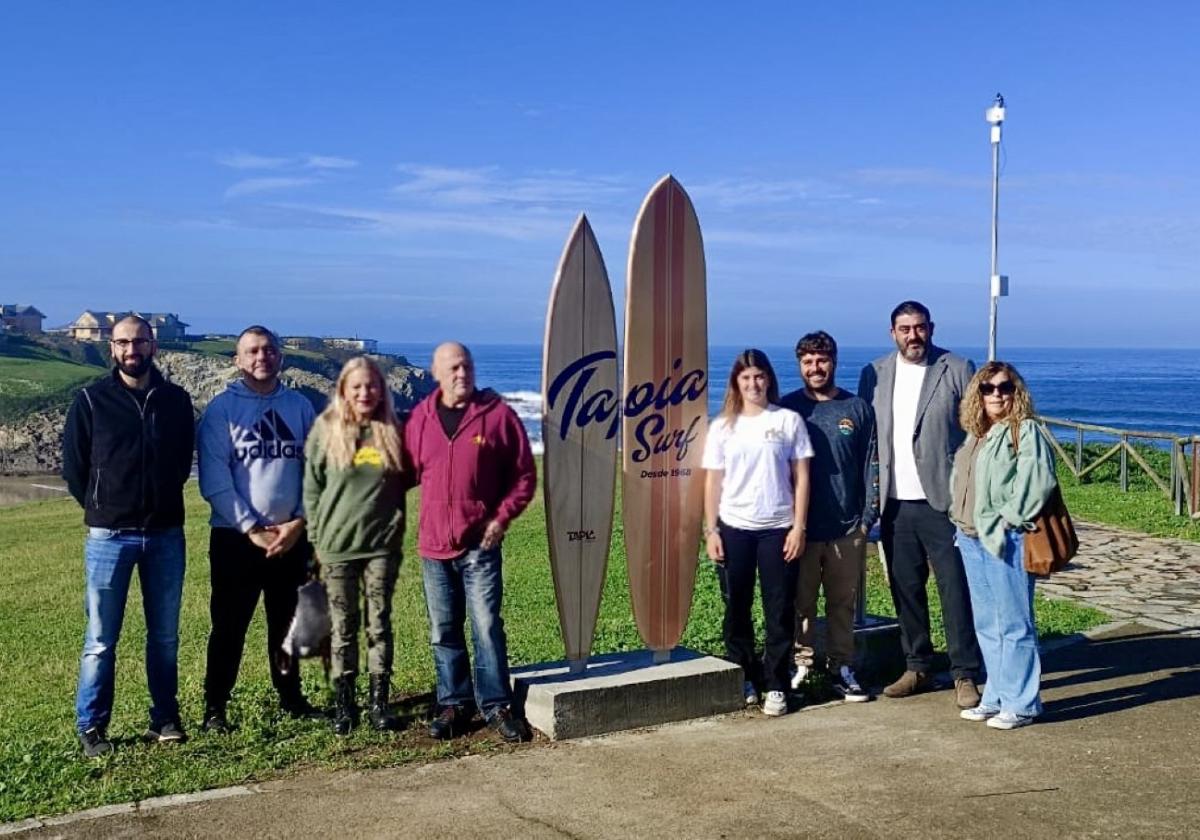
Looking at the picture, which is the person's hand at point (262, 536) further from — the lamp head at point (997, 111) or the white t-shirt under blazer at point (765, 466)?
the lamp head at point (997, 111)

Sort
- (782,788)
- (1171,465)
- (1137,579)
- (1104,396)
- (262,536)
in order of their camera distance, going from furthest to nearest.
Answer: (1104,396) → (1171,465) → (1137,579) → (262,536) → (782,788)

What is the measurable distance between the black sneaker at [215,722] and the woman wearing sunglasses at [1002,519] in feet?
10.8

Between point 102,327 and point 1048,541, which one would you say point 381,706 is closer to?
point 1048,541

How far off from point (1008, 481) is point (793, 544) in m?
0.98

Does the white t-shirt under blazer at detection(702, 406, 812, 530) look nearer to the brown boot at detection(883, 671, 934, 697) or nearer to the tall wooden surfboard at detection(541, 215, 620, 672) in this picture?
the tall wooden surfboard at detection(541, 215, 620, 672)

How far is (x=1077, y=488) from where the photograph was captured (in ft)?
53.0

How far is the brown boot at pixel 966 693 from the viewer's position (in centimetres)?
546

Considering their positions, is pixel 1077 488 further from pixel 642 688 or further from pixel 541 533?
pixel 642 688

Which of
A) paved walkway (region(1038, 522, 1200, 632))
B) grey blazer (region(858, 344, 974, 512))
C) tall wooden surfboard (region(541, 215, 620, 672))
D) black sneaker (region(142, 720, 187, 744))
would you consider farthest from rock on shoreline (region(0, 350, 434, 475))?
grey blazer (region(858, 344, 974, 512))

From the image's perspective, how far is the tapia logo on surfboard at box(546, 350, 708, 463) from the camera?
220 inches

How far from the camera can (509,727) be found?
5.00m

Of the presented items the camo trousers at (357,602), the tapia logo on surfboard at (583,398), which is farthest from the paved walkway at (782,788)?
the tapia logo on surfboard at (583,398)

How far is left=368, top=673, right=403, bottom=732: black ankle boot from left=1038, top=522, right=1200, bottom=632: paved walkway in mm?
4985

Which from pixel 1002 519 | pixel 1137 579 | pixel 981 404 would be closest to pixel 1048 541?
pixel 1002 519
